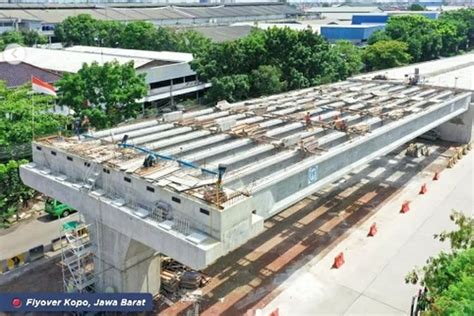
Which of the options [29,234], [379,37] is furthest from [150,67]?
[379,37]

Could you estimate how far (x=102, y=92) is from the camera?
31.9 metres

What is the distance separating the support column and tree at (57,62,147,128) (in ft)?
83.6

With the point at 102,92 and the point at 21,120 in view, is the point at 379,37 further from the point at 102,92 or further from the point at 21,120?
the point at 21,120

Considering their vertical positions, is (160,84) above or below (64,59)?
below

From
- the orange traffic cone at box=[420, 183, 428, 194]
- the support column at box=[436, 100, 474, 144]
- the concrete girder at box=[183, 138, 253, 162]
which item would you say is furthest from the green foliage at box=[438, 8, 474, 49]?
the concrete girder at box=[183, 138, 253, 162]

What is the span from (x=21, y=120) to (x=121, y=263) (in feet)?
46.1

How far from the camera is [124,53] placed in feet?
204

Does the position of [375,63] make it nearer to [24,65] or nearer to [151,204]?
[24,65]

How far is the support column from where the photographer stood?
38406 millimetres

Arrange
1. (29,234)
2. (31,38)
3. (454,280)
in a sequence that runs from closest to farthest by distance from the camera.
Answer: (454,280), (29,234), (31,38)

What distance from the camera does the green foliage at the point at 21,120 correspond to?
85.2ft

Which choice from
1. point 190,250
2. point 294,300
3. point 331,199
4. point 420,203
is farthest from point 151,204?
point 420,203

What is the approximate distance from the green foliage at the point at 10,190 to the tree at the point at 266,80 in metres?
25.1

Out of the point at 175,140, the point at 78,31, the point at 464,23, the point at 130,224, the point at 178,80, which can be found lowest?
the point at 130,224
